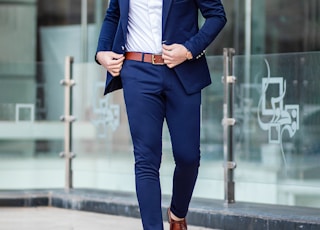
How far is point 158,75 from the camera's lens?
140 inches

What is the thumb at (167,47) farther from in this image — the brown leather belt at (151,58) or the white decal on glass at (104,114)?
the white decal on glass at (104,114)

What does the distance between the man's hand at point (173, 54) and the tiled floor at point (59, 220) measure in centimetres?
159

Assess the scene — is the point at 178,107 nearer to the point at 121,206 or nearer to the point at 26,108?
the point at 121,206

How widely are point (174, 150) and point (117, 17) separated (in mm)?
729

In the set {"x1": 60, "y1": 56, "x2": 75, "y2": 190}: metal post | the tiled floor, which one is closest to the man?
the tiled floor

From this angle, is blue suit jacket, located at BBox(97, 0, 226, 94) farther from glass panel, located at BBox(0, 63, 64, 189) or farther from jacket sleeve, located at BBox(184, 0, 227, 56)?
glass panel, located at BBox(0, 63, 64, 189)

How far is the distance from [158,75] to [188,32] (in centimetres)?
26

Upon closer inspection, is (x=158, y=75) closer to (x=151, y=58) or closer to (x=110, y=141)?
(x=151, y=58)

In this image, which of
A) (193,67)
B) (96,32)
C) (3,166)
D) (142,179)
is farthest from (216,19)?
(96,32)

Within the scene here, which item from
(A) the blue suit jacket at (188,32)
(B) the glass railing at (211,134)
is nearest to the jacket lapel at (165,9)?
(A) the blue suit jacket at (188,32)

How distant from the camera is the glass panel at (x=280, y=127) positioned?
5504 mm

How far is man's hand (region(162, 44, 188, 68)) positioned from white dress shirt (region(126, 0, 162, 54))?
6 centimetres

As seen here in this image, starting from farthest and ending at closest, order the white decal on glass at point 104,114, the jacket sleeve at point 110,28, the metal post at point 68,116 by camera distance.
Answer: the white decal on glass at point 104,114
the metal post at point 68,116
the jacket sleeve at point 110,28

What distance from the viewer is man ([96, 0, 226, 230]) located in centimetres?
352
